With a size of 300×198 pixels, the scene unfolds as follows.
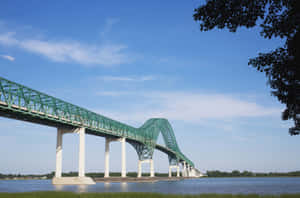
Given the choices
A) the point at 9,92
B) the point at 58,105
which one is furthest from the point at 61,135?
the point at 9,92

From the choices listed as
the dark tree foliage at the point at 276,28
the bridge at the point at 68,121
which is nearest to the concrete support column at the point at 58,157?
the bridge at the point at 68,121

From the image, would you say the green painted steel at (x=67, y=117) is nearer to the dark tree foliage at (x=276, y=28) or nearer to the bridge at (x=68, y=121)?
the bridge at (x=68, y=121)

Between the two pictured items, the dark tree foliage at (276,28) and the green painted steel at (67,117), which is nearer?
the dark tree foliage at (276,28)

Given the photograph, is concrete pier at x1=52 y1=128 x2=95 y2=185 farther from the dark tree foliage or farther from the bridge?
the dark tree foliage

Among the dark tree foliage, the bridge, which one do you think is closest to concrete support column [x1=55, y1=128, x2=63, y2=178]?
the bridge

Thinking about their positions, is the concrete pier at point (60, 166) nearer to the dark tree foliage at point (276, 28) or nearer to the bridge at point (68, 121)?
the bridge at point (68, 121)

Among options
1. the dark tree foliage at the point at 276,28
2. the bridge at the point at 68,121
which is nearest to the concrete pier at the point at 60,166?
the bridge at the point at 68,121

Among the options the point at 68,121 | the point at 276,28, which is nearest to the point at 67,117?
the point at 68,121

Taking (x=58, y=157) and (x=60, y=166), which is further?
(x=60, y=166)

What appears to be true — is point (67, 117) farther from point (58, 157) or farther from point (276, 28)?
point (276, 28)

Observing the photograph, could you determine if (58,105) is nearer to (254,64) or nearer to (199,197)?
(199,197)

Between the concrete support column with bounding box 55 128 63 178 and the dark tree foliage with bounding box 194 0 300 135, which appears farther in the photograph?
the concrete support column with bounding box 55 128 63 178

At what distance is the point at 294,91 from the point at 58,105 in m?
68.7

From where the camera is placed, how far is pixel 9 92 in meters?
59.1
